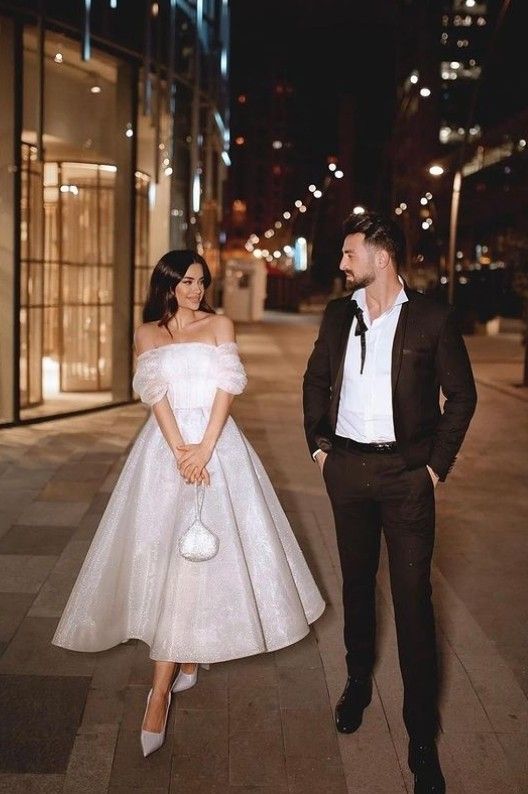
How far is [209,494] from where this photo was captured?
418cm

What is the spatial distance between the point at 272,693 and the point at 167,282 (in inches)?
75.3

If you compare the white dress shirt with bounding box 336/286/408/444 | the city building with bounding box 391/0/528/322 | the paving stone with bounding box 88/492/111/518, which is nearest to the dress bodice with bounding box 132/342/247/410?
the white dress shirt with bounding box 336/286/408/444

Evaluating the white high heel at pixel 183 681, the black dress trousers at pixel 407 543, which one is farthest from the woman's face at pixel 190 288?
the white high heel at pixel 183 681

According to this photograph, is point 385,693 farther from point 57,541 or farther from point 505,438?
point 505,438

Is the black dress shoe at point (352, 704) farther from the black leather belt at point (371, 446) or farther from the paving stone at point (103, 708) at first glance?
the black leather belt at point (371, 446)

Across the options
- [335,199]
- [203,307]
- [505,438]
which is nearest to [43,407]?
[505,438]

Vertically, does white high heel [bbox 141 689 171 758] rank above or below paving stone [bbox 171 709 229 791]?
above

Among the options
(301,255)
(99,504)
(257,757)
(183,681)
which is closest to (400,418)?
(257,757)

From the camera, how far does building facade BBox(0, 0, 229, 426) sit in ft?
40.1

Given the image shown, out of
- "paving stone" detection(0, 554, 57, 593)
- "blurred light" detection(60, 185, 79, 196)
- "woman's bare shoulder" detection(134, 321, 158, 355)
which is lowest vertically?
"paving stone" detection(0, 554, 57, 593)

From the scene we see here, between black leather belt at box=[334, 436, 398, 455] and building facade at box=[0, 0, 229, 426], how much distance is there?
29.9 ft

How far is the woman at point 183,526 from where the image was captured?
408cm

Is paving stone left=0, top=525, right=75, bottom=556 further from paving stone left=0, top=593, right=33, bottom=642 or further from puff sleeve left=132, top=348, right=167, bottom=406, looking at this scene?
puff sleeve left=132, top=348, right=167, bottom=406

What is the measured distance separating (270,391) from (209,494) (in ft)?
42.9
